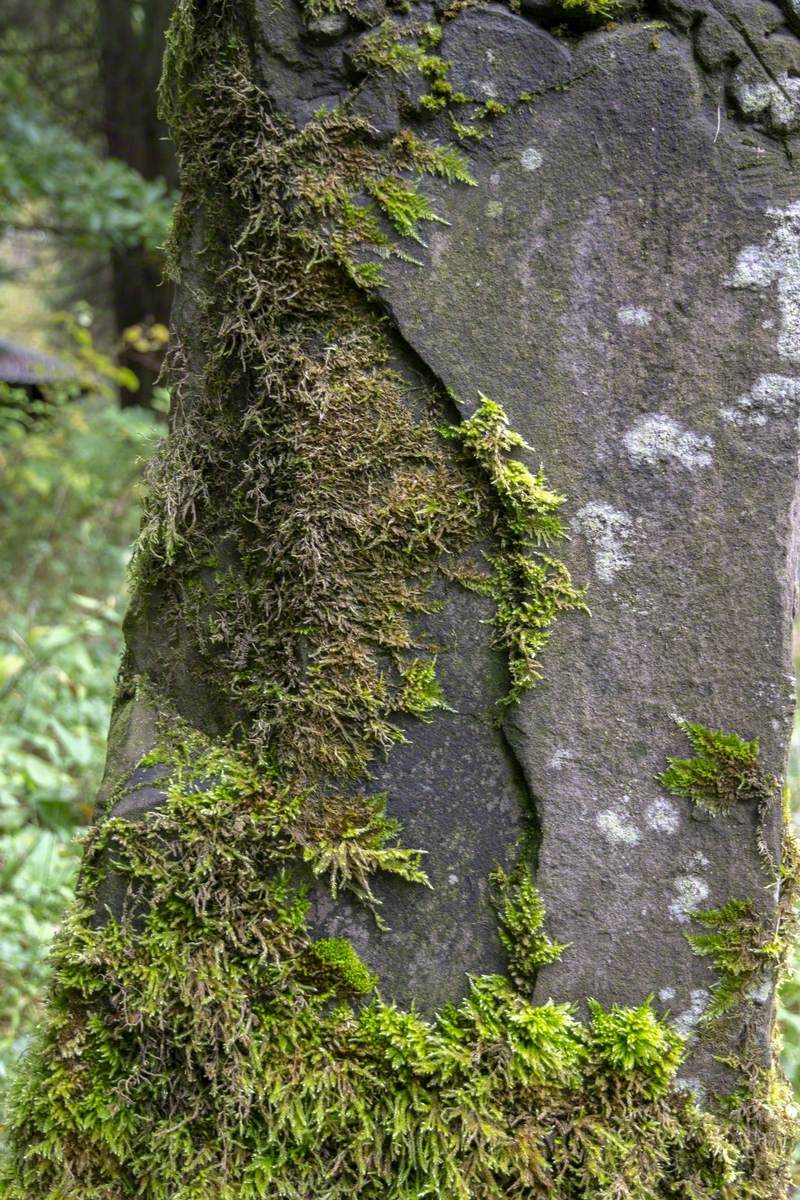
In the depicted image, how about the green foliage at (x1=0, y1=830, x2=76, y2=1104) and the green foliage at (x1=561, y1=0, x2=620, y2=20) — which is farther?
the green foliage at (x1=0, y1=830, x2=76, y2=1104)

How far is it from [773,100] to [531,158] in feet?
1.43

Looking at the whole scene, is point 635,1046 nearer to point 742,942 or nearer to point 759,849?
point 742,942

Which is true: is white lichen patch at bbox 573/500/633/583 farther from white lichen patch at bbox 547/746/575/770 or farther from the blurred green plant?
the blurred green plant

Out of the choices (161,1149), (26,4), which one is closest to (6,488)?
(26,4)

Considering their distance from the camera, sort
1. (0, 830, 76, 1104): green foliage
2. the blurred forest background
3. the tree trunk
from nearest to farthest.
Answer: (0, 830, 76, 1104): green foliage → the blurred forest background → the tree trunk

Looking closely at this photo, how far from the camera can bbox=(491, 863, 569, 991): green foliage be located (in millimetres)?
1648

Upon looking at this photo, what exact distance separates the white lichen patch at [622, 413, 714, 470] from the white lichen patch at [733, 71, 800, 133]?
55 centimetres

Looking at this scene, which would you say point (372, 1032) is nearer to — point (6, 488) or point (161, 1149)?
point (161, 1149)

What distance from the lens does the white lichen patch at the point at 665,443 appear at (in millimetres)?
1642

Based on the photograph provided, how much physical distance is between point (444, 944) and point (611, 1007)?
1.06ft

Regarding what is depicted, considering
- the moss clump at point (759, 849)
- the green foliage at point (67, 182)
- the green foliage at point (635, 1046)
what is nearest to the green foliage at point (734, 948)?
the moss clump at point (759, 849)

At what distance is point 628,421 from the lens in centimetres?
165

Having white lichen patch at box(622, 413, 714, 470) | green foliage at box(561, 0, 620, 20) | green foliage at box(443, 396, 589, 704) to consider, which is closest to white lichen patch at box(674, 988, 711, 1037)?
green foliage at box(443, 396, 589, 704)

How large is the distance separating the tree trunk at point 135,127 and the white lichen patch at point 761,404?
6.07 meters
